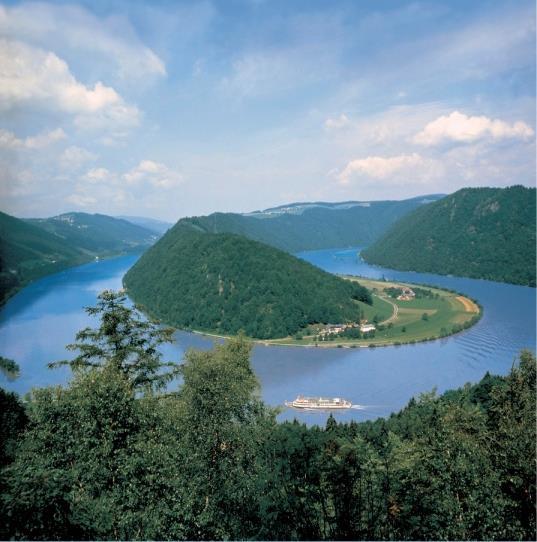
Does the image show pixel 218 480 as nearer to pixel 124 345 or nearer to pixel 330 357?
pixel 124 345

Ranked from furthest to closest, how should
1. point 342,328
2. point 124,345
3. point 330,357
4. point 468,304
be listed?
point 468,304
point 342,328
point 330,357
point 124,345

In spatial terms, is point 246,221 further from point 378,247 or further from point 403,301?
point 403,301

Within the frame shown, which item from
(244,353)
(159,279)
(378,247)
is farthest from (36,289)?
(378,247)

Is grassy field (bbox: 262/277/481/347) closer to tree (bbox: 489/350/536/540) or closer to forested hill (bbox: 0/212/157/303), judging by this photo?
forested hill (bbox: 0/212/157/303)

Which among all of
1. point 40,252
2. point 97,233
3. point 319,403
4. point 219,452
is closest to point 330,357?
point 319,403

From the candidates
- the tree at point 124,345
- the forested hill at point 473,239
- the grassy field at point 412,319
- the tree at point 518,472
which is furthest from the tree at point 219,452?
the forested hill at point 473,239

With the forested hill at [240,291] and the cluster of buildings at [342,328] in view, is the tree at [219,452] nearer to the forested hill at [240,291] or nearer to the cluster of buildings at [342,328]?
the cluster of buildings at [342,328]

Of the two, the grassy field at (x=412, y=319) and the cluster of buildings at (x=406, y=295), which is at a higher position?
the cluster of buildings at (x=406, y=295)
